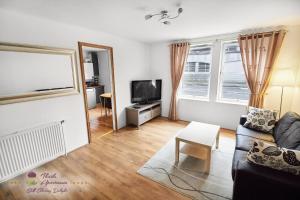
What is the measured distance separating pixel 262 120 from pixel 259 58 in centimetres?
135

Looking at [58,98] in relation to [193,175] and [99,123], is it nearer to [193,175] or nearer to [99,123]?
[99,123]

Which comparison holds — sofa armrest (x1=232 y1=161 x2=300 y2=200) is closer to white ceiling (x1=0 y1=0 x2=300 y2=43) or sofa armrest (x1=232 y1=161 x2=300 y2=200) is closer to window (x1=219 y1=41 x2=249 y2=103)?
white ceiling (x1=0 y1=0 x2=300 y2=43)

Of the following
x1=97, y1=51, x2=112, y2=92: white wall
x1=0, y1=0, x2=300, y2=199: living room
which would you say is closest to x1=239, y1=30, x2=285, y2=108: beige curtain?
x1=0, y1=0, x2=300, y2=199: living room

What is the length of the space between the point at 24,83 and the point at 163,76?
3355 millimetres

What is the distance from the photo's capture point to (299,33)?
2781mm

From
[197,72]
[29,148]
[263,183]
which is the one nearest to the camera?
[263,183]

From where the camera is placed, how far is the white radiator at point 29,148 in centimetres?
199

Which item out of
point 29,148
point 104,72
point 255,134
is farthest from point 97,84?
point 255,134

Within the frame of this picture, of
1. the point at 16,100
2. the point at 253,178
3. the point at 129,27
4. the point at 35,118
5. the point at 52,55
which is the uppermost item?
the point at 129,27

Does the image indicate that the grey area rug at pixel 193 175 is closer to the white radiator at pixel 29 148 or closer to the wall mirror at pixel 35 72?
the white radiator at pixel 29 148

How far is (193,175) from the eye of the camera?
7.21 ft

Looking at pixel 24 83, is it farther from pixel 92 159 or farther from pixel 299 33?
pixel 299 33

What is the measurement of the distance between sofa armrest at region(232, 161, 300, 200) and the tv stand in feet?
9.09

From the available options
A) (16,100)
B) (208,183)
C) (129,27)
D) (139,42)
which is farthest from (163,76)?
(16,100)
